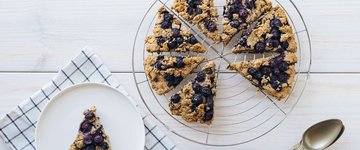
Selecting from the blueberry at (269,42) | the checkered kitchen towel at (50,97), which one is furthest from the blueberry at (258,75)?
the checkered kitchen towel at (50,97)

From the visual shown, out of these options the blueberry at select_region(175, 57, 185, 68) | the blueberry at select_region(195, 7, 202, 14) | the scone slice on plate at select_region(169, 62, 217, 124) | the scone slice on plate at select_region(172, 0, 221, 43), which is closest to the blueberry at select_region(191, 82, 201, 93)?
the scone slice on plate at select_region(169, 62, 217, 124)

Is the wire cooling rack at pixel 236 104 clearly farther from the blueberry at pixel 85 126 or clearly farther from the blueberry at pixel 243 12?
the blueberry at pixel 85 126

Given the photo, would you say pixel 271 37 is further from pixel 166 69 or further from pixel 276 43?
pixel 166 69

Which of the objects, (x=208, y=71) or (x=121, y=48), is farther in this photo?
(x=121, y=48)

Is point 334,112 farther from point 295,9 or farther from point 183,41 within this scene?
point 183,41

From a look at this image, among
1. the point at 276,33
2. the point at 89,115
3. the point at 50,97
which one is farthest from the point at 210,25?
the point at 50,97

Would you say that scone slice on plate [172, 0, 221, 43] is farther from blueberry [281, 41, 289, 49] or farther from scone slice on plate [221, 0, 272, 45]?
blueberry [281, 41, 289, 49]

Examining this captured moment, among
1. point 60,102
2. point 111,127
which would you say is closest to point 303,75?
point 111,127

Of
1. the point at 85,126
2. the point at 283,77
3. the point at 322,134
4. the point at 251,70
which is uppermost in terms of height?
the point at 85,126
